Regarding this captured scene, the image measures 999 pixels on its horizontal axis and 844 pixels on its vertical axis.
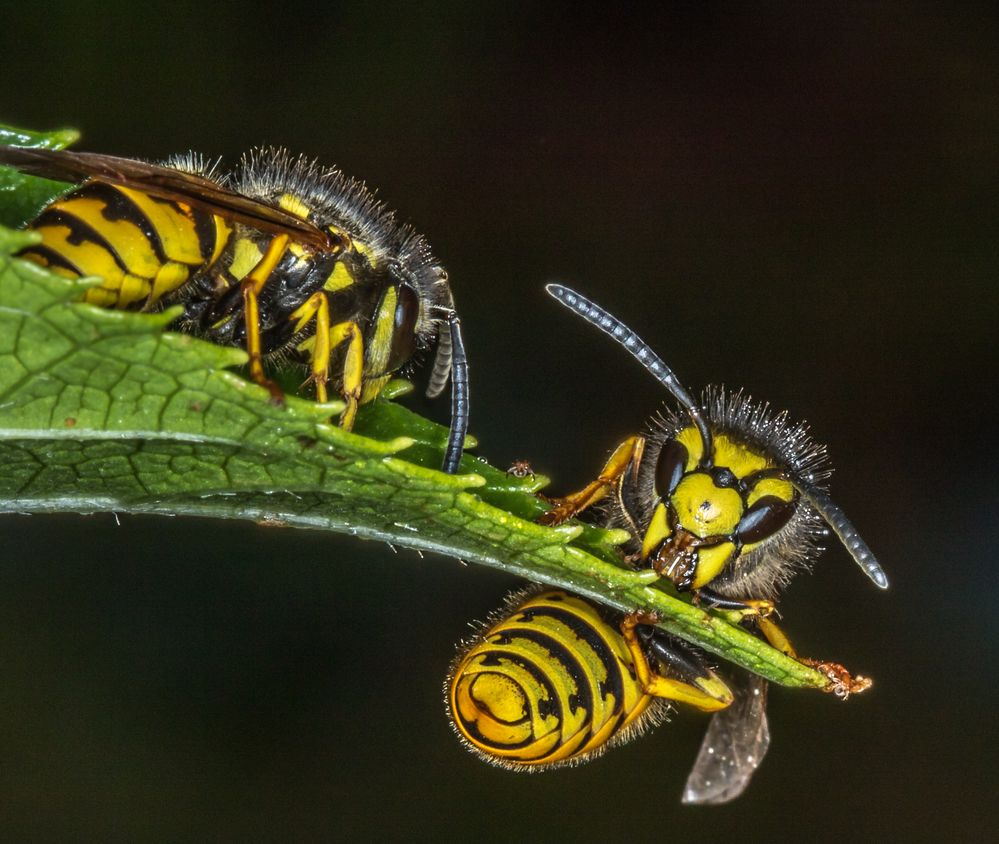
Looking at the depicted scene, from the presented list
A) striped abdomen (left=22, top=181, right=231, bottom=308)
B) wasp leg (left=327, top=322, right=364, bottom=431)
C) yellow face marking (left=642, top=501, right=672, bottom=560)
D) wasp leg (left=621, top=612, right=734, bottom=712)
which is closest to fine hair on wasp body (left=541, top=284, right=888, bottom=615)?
yellow face marking (left=642, top=501, right=672, bottom=560)

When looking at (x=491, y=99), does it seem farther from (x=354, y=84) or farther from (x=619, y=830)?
(x=619, y=830)

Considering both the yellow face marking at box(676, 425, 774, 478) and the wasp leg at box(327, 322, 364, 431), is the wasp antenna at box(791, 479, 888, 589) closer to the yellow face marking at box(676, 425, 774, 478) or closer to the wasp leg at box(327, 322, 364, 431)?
the yellow face marking at box(676, 425, 774, 478)

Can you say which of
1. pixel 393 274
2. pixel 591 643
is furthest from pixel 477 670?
pixel 393 274

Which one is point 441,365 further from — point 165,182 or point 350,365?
point 165,182

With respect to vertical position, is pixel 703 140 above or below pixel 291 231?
above

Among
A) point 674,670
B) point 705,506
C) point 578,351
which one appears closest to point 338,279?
point 705,506

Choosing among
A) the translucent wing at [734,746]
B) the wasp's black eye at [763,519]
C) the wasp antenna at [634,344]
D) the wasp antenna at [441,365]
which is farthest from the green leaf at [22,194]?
the translucent wing at [734,746]
